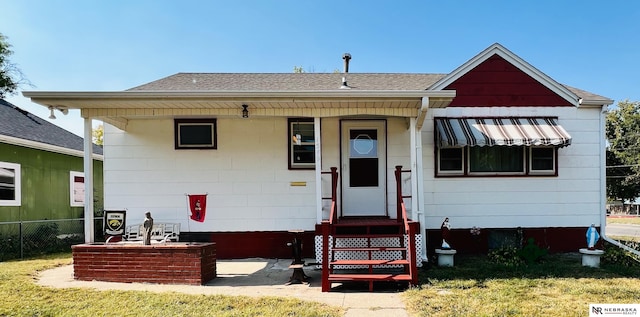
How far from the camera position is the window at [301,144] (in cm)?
834

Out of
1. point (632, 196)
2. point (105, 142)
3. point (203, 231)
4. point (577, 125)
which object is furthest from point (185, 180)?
point (632, 196)

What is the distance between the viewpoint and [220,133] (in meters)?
8.36

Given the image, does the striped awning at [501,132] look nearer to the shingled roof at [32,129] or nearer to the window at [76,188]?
the shingled roof at [32,129]

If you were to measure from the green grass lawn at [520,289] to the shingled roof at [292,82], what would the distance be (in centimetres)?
392

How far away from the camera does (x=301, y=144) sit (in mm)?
8391

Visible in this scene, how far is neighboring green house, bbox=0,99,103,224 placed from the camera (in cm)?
1016

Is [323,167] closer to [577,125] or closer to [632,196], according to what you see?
[577,125]

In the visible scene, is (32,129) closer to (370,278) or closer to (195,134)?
(195,134)

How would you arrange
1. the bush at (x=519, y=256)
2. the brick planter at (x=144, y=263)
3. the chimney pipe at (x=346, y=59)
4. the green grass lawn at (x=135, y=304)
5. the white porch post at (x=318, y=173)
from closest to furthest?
the green grass lawn at (x=135, y=304) → the brick planter at (x=144, y=263) → the white porch post at (x=318, y=173) → the bush at (x=519, y=256) → the chimney pipe at (x=346, y=59)

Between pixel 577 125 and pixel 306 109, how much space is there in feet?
19.0

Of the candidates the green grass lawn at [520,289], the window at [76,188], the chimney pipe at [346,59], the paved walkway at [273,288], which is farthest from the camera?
the window at [76,188]

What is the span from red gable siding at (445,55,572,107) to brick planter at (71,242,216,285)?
233 inches

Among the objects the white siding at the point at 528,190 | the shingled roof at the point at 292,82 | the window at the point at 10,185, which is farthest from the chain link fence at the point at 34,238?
the white siding at the point at 528,190

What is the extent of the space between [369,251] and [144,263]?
11.3 feet
